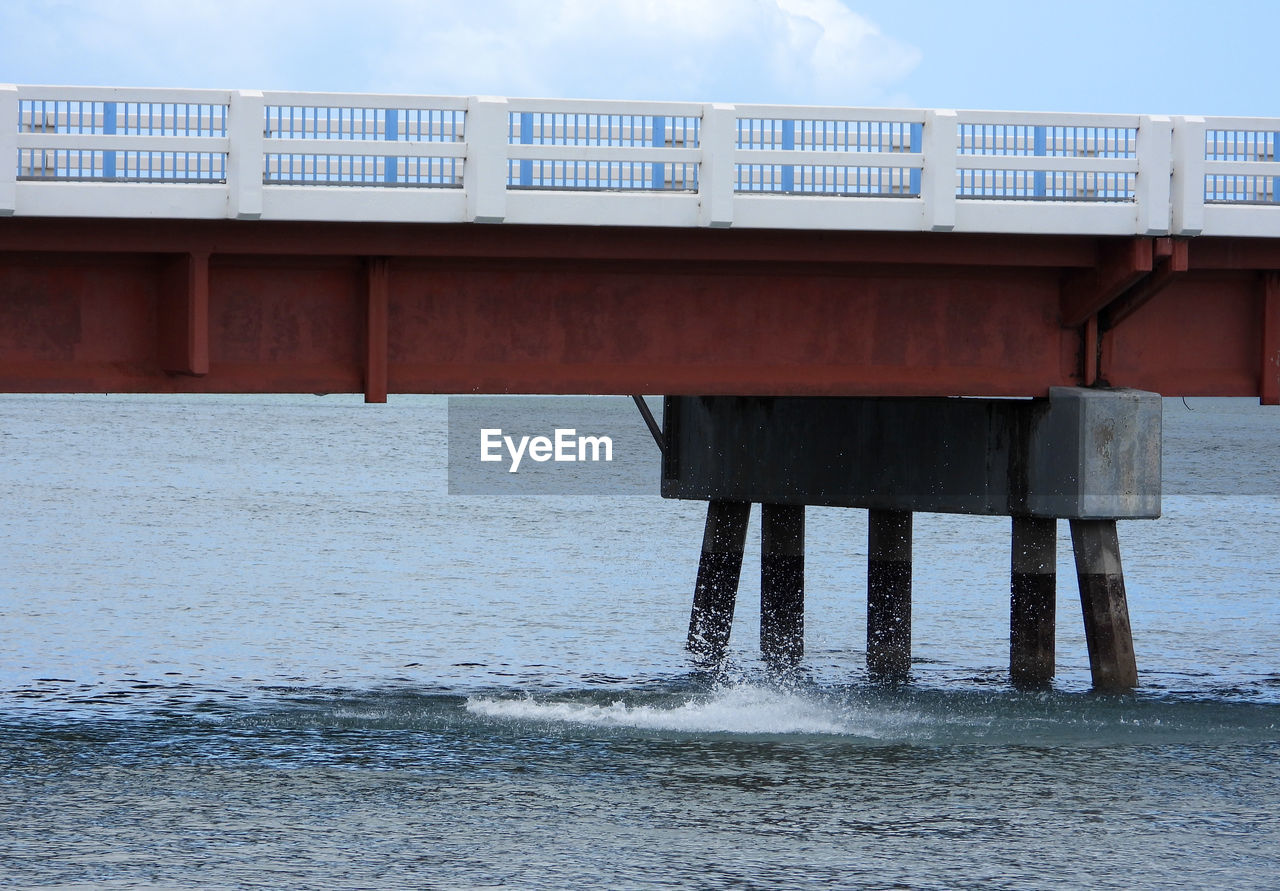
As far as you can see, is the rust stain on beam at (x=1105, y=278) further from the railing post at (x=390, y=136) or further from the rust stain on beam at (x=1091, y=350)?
the railing post at (x=390, y=136)

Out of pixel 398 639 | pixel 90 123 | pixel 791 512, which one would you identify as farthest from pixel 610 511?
pixel 90 123

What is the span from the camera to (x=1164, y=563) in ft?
183

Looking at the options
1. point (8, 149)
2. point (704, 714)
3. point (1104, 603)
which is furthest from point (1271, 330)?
point (8, 149)

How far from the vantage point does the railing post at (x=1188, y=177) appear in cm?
2358

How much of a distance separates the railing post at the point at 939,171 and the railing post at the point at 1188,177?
3.01 m

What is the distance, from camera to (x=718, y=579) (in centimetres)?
3528

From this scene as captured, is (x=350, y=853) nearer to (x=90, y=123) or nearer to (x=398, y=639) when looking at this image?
(x=90, y=123)

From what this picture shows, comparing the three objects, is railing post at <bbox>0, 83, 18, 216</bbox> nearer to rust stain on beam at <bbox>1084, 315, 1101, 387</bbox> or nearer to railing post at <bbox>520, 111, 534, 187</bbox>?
railing post at <bbox>520, 111, 534, 187</bbox>

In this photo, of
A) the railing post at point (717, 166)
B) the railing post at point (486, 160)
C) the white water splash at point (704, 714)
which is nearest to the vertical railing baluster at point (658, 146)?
the railing post at point (717, 166)

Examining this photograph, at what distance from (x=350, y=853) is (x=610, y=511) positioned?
59.3 m

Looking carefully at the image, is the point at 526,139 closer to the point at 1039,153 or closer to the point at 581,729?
the point at 1039,153

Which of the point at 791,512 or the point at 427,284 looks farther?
Result: the point at 791,512

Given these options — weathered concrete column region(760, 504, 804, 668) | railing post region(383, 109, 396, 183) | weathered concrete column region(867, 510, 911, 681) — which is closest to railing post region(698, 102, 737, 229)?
railing post region(383, 109, 396, 183)

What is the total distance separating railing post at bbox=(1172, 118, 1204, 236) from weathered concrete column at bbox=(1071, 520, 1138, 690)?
4.30 metres
